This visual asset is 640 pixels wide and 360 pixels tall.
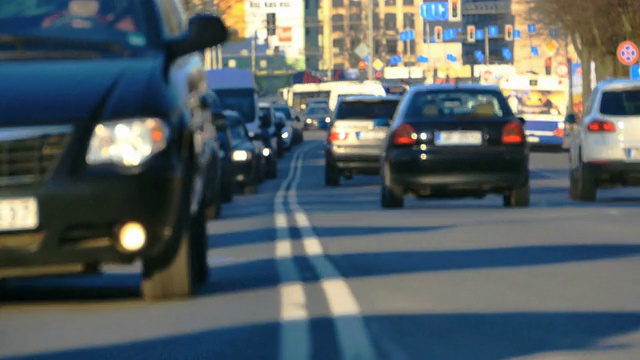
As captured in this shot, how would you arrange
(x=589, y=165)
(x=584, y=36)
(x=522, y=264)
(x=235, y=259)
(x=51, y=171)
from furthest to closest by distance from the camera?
(x=584, y=36)
(x=589, y=165)
(x=235, y=259)
(x=522, y=264)
(x=51, y=171)

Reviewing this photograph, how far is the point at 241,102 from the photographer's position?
137ft

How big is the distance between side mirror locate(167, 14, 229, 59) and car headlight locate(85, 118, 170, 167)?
86cm

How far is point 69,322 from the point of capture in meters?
10.0

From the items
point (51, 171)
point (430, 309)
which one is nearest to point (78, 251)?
point (51, 171)

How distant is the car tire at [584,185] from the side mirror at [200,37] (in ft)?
45.5

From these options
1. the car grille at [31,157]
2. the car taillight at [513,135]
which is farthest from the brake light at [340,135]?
the car grille at [31,157]

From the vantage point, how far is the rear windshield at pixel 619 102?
77.9 ft

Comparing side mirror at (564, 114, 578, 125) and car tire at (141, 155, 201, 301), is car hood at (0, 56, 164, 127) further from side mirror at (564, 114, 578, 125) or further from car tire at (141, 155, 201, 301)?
side mirror at (564, 114, 578, 125)

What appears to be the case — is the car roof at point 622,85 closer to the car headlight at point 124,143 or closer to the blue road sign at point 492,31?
the car headlight at point 124,143

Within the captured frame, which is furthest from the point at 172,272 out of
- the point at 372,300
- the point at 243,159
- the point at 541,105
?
the point at 541,105

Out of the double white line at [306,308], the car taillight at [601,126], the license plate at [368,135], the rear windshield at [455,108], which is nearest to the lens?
the double white line at [306,308]

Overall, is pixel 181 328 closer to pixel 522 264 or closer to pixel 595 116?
pixel 522 264

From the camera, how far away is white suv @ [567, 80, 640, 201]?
2353 cm

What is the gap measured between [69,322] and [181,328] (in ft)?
2.57
